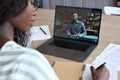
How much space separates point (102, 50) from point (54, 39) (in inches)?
14.1

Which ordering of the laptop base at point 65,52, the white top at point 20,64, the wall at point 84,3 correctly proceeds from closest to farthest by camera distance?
the white top at point 20,64 < the laptop base at point 65,52 < the wall at point 84,3

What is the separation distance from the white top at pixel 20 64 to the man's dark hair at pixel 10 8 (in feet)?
0.26

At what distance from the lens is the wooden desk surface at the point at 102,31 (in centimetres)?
136

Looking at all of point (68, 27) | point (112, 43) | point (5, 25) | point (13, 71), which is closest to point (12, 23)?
point (5, 25)

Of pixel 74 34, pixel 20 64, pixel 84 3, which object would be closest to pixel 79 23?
pixel 74 34

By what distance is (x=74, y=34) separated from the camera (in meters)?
1.49

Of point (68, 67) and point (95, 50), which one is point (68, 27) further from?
point (68, 67)

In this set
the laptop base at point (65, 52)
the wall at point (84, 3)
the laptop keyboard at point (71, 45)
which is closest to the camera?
the laptop base at point (65, 52)

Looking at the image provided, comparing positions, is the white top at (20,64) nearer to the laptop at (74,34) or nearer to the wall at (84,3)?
the laptop at (74,34)

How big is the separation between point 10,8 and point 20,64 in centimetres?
17

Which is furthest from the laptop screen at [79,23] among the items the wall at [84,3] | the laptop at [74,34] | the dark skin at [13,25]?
the wall at [84,3]

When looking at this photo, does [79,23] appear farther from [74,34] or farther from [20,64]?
[20,64]

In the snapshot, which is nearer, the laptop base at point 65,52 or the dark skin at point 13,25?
the dark skin at point 13,25

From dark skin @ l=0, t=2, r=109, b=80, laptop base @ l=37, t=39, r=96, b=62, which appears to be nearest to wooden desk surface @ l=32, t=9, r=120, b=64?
laptop base @ l=37, t=39, r=96, b=62
